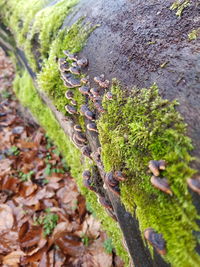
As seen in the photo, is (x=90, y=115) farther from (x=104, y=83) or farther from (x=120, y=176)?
(x=120, y=176)

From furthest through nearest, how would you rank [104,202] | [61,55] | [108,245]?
[108,245] → [61,55] → [104,202]

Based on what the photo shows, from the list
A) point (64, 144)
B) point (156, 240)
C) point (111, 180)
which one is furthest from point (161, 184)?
point (64, 144)

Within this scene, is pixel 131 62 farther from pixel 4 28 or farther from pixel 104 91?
pixel 4 28

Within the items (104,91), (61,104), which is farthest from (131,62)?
(61,104)

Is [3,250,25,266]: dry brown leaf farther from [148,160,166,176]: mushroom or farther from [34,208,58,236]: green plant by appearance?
[148,160,166,176]: mushroom

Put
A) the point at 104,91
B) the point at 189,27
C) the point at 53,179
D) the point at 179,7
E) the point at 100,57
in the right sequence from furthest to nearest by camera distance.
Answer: the point at 53,179 → the point at 100,57 → the point at 104,91 → the point at 179,7 → the point at 189,27

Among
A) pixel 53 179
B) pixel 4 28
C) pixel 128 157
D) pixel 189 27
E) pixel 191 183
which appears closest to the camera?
pixel 191 183

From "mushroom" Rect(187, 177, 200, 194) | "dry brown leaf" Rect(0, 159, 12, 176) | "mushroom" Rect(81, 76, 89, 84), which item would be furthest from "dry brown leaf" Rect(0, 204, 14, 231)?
"mushroom" Rect(187, 177, 200, 194)
